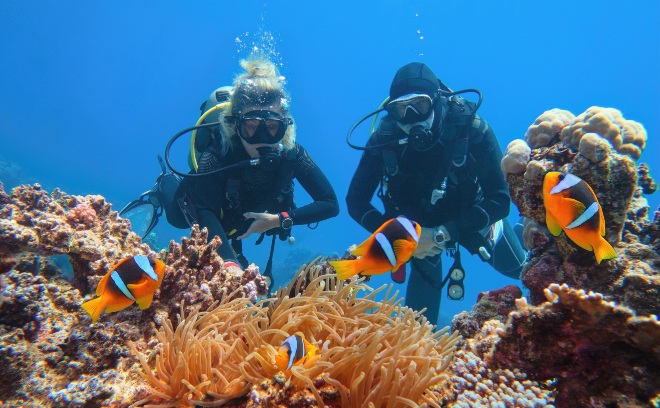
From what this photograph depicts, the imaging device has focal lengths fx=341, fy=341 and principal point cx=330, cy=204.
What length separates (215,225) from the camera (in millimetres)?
4527

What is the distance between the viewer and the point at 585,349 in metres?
1.46

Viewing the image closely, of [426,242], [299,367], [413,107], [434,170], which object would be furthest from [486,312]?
[413,107]

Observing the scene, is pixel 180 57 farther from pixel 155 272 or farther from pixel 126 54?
pixel 155 272

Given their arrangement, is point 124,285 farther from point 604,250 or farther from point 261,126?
point 261,126

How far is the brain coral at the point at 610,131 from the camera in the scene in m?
2.73

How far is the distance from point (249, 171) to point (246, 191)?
1.10 ft

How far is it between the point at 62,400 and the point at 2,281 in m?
0.82

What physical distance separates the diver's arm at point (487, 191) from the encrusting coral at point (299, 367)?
3.18 m

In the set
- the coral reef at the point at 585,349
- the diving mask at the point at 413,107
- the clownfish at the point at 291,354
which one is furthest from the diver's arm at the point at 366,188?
the clownfish at the point at 291,354

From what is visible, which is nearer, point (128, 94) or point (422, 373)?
point (422, 373)

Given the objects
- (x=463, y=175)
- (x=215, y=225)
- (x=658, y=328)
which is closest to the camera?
(x=658, y=328)

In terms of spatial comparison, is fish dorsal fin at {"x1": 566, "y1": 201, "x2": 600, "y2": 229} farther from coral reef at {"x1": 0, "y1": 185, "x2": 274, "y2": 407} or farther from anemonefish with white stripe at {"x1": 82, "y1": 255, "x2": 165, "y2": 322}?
anemonefish with white stripe at {"x1": 82, "y1": 255, "x2": 165, "y2": 322}

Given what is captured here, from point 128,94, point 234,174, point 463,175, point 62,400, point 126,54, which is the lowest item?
point 62,400

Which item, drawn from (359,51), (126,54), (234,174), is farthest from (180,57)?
(234,174)
